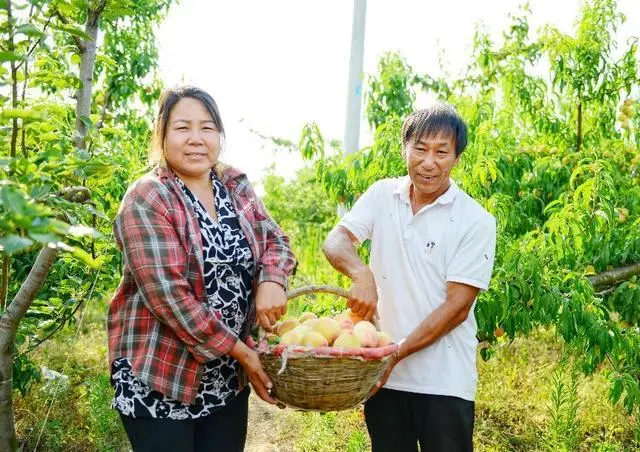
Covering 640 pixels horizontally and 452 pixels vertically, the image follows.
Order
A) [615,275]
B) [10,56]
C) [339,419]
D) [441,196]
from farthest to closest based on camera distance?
[339,419], [615,275], [441,196], [10,56]

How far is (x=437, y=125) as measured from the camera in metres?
2.49

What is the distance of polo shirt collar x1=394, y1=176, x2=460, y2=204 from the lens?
2.54m

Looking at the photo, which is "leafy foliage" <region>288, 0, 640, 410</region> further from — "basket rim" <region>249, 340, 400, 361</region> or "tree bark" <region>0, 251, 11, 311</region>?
"tree bark" <region>0, 251, 11, 311</region>

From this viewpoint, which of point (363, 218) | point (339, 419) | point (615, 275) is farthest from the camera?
point (339, 419)

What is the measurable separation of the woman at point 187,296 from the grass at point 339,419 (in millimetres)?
1538

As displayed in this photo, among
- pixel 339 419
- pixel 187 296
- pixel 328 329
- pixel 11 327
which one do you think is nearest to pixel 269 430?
pixel 339 419

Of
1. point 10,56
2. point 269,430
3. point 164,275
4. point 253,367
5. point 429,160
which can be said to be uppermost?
point 10,56

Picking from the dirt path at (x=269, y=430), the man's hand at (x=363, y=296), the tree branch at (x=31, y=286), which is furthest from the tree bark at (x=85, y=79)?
the dirt path at (x=269, y=430)

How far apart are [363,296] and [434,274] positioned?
0.75ft

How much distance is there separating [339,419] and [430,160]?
2.25 meters

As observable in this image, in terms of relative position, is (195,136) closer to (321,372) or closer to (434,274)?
(321,372)

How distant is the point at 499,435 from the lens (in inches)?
168

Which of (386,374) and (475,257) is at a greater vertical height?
(475,257)

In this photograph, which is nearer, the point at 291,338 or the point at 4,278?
the point at 291,338
